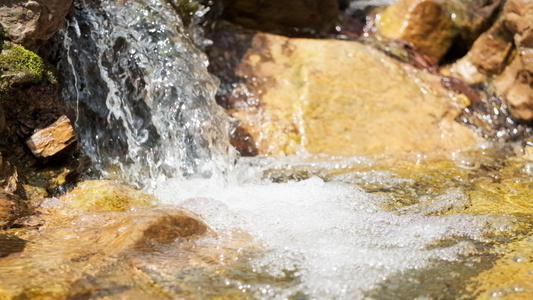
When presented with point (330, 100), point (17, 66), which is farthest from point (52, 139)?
point (330, 100)

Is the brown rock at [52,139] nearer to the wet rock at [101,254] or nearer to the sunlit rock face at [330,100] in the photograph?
the wet rock at [101,254]

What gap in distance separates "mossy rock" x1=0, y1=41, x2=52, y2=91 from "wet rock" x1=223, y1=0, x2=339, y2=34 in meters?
3.44

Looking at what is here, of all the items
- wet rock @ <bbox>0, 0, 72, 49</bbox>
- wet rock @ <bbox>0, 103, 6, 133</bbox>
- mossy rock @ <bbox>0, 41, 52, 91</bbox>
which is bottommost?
wet rock @ <bbox>0, 103, 6, 133</bbox>

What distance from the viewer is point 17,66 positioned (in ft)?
12.5

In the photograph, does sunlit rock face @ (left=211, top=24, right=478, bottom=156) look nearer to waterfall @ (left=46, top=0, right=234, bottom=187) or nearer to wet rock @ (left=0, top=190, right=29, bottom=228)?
waterfall @ (left=46, top=0, right=234, bottom=187)

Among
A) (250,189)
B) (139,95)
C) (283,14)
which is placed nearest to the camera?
(250,189)

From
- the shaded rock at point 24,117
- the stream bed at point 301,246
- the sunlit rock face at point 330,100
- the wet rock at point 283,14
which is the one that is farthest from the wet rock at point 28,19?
the wet rock at point 283,14

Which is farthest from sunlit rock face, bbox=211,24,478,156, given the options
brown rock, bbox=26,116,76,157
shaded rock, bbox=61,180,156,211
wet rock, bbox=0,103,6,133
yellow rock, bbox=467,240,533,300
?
yellow rock, bbox=467,240,533,300

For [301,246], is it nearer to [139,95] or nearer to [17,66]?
[17,66]

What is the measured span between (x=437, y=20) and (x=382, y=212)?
490 cm

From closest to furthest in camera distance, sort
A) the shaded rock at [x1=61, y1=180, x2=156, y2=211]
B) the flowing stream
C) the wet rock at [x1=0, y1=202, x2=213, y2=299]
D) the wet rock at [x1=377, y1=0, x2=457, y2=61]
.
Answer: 1. the wet rock at [x1=0, y1=202, x2=213, y2=299]
2. the flowing stream
3. the shaded rock at [x1=61, y1=180, x2=156, y2=211]
4. the wet rock at [x1=377, y1=0, x2=457, y2=61]

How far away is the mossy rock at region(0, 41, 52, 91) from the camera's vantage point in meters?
3.76

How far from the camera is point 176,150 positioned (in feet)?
16.3

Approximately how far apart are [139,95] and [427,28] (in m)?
4.42
